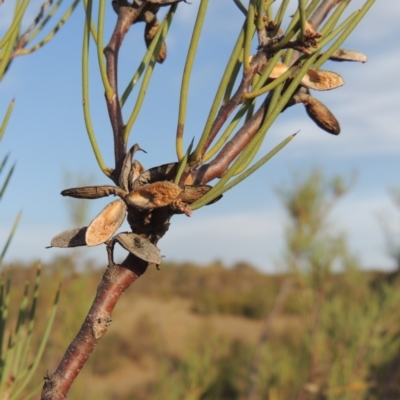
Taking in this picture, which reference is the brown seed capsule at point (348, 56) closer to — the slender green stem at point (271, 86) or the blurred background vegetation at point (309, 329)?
the slender green stem at point (271, 86)

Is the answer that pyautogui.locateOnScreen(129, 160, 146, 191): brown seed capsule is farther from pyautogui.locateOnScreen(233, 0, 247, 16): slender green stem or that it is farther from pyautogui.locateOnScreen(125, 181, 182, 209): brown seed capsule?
pyautogui.locateOnScreen(233, 0, 247, 16): slender green stem

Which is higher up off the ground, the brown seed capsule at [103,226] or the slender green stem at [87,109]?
the slender green stem at [87,109]

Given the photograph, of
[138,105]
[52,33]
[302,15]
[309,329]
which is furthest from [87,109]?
[309,329]

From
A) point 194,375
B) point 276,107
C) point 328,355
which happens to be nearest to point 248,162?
point 276,107

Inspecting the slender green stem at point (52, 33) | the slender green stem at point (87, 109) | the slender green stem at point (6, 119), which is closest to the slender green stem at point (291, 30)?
the slender green stem at point (87, 109)

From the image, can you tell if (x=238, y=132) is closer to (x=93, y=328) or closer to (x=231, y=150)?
(x=231, y=150)

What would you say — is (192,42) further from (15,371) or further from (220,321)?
(220,321)
